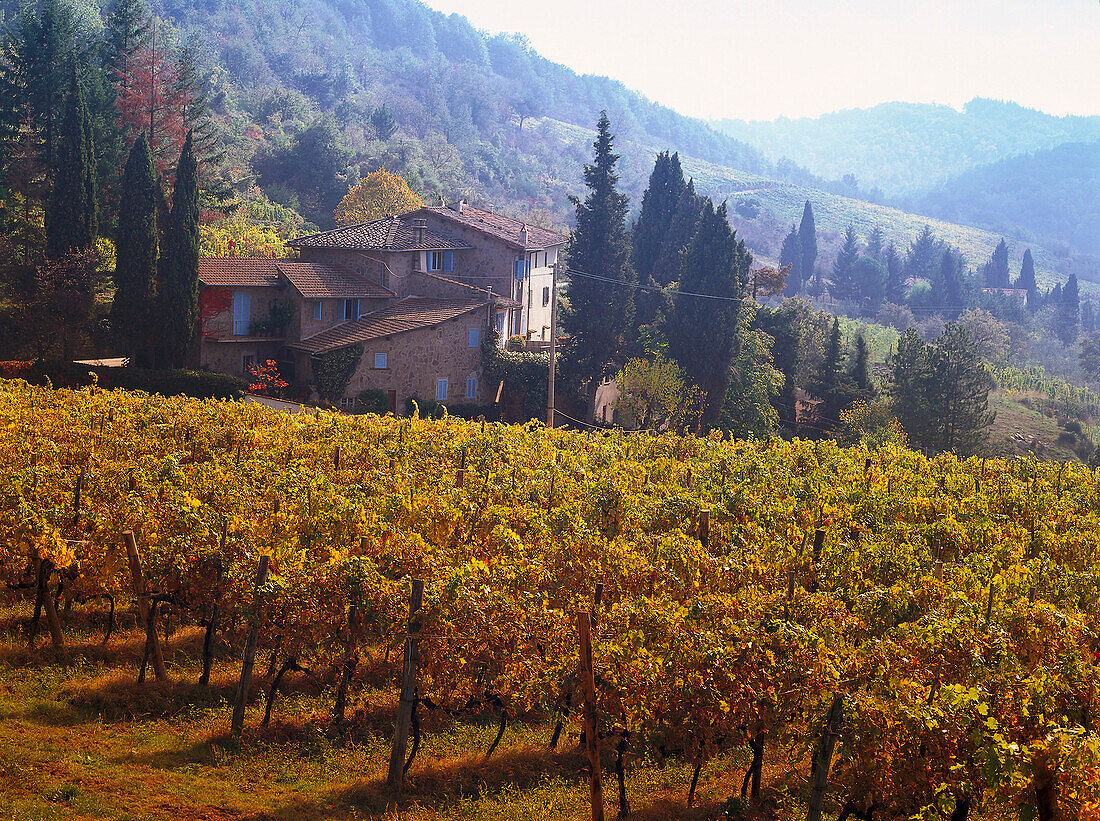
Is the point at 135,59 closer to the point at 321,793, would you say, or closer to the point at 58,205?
the point at 58,205

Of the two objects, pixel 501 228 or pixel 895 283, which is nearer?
pixel 501 228

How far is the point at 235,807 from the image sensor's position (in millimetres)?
10594

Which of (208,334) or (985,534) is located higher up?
(208,334)

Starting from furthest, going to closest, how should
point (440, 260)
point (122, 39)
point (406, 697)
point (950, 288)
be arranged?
1. point (950, 288)
2. point (122, 39)
3. point (440, 260)
4. point (406, 697)

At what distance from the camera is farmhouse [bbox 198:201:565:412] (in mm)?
45000

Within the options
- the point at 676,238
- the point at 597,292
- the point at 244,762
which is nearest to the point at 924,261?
the point at 676,238

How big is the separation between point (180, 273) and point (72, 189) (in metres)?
6.86

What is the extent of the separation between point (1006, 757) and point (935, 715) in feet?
3.15

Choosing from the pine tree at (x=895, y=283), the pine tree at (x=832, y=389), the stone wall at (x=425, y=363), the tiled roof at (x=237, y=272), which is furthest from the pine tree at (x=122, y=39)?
the pine tree at (x=895, y=283)

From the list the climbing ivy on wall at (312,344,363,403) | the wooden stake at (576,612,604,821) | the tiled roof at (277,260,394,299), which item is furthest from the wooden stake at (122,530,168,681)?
A: the tiled roof at (277,260,394,299)

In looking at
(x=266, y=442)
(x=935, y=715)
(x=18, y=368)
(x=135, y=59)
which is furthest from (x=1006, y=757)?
(x=135, y=59)

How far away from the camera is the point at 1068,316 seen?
13438cm

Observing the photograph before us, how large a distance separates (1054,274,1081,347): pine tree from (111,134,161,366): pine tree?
129 meters

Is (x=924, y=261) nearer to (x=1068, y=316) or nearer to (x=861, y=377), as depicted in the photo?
(x=1068, y=316)
